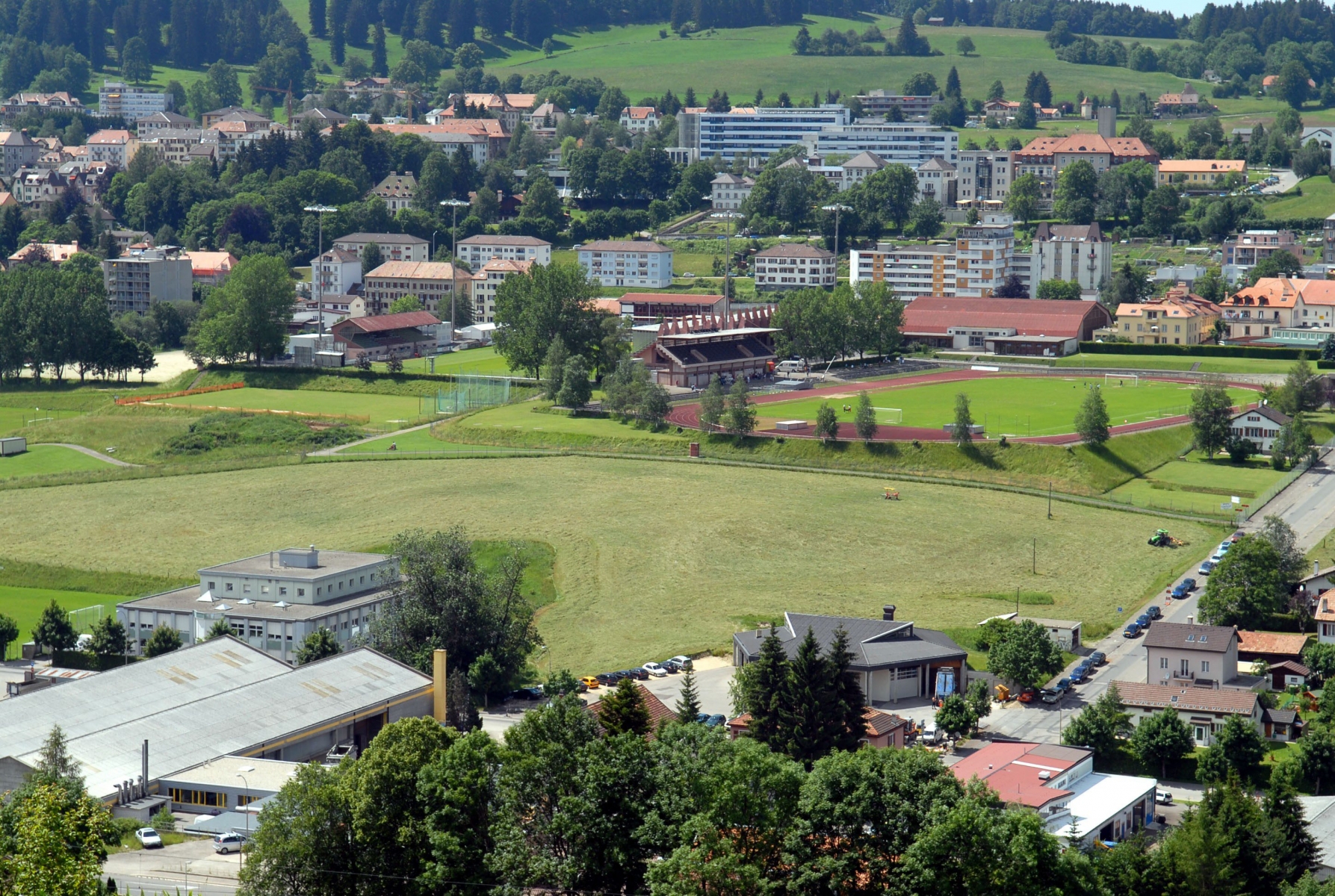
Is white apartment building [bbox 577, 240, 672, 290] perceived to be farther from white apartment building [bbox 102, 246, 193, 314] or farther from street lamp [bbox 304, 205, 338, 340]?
white apartment building [bbox 102, 246, 193, 314]

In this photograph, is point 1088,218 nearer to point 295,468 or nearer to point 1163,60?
point 295,468

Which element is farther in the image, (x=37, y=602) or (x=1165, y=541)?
(x=1165, y=541)

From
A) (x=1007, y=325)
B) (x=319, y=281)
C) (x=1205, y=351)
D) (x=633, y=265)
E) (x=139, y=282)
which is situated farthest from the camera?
(x=633, y=265)

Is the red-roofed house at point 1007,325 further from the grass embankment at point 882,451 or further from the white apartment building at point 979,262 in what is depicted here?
the grass embankment at point 882,451

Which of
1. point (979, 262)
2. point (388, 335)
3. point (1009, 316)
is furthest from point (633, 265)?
point (1009, 316)

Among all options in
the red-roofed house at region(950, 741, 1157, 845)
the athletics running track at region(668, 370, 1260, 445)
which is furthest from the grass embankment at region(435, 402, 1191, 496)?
the red-roofed house at region(950, 741, 1157, 845)

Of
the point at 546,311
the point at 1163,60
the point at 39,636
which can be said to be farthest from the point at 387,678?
the point at 1163,60

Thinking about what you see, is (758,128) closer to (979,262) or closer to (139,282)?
(979,262)
